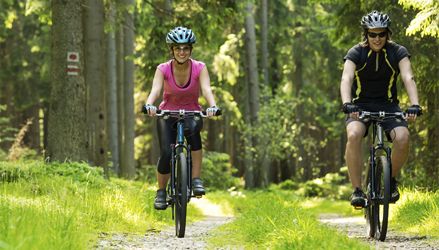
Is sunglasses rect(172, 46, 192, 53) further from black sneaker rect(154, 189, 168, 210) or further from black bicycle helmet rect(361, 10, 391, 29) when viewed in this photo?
black bicycle helmet rect(361, 10, 391, 29)

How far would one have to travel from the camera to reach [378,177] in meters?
7.55

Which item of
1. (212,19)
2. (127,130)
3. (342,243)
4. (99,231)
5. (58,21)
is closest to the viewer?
(342,243)

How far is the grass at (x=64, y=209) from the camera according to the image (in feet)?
16.5

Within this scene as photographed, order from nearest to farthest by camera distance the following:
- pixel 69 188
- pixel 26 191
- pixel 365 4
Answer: pixel 26 191 < pixel 69 188 < pixel 365 4

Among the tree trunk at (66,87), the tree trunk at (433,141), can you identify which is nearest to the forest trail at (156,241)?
the tree trunk at (66,87)

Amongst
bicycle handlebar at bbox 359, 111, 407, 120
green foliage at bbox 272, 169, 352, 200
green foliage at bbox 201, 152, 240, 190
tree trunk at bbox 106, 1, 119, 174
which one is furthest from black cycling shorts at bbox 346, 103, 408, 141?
green foliage at bbox 272, 169, 352, 200

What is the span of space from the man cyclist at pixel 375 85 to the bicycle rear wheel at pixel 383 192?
5.2 inches

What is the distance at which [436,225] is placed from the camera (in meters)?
7.84

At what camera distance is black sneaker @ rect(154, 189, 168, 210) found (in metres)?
8.25

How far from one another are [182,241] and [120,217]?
1.21 meters

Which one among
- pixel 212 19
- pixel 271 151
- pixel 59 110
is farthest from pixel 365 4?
pixel 271 151

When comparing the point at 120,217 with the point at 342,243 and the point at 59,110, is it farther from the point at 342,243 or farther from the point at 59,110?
the point at 59,110

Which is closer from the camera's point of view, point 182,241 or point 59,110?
point 182,241

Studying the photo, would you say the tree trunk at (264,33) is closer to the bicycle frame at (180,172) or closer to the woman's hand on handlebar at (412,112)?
the bicycle frame at (180,172)
